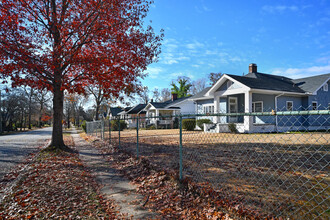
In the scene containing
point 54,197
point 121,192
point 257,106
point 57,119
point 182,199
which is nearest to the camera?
point 182,199

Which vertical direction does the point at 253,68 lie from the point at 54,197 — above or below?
above

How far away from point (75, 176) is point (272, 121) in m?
16.0

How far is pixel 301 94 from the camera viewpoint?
1767cm

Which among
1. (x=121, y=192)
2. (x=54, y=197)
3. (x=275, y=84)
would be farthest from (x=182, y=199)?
(x=275, y=84)

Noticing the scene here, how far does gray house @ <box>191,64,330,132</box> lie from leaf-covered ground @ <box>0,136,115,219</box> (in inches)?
459

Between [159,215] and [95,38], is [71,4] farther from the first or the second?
[159,215]

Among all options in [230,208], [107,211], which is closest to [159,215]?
[107,211]

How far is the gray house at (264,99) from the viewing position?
50.7 feet

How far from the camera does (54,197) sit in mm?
3977

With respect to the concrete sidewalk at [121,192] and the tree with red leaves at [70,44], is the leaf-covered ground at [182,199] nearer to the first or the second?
the concrete sidewalk at [121,192]

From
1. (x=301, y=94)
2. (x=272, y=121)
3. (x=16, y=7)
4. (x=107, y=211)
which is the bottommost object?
(x=107, y=211)

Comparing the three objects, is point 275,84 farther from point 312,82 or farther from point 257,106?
point 312,82

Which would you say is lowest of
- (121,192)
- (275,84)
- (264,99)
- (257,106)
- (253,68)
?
(121,192)

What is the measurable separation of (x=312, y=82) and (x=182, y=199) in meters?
21.6
